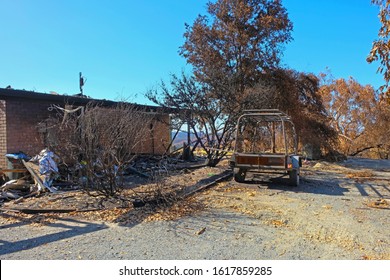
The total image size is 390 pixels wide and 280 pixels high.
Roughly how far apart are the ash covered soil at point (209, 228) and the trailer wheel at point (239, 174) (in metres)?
1.52

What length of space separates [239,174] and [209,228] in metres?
4.71

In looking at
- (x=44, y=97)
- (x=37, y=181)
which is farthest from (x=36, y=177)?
(x=44, y=97)

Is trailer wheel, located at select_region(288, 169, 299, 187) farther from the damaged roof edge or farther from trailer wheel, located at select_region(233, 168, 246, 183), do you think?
the damaged roof edge

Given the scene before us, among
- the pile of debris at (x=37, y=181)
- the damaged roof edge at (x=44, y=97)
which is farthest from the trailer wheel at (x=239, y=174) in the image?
the pile of debris at (x=37, y=181)

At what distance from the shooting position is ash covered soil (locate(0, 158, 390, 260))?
3820 millimetres

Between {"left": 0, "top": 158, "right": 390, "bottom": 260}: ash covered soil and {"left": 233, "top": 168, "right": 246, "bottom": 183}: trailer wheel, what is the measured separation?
1517mm

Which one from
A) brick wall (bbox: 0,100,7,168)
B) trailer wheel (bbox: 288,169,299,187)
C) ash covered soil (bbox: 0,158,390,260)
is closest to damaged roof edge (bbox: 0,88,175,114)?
brick wall (bbox: 0,100,7,168)

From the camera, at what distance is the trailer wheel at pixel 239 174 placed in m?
9.29

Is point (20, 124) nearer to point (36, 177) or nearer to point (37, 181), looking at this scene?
point (36, 177)

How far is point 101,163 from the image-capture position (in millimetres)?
6020

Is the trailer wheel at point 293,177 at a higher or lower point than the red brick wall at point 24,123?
lower

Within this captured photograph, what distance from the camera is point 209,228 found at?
4.80m

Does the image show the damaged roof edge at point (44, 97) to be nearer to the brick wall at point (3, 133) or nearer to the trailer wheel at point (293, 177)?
the brick wall at point (3, 133)
